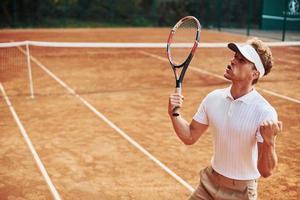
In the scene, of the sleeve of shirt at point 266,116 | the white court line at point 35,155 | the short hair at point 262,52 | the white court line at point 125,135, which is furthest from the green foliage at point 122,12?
the sleeve of shirt at point 266,116

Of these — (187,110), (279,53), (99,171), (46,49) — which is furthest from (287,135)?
(46,49)

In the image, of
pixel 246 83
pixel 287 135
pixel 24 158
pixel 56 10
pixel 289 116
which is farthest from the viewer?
pixel 56 10

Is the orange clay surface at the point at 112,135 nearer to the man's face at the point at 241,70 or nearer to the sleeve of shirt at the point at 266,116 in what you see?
the sleeve of shirt at the point at 266,116

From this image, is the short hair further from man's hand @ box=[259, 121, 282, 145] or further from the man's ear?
man's hand @ box=[259, 121, 282, 145]

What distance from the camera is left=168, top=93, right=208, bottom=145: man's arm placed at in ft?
10.6

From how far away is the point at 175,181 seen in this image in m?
5.91

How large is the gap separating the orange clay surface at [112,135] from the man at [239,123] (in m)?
2.32

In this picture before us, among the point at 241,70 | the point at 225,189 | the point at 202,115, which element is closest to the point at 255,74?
the point at 241,70

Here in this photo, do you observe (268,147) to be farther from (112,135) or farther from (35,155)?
(112,135)

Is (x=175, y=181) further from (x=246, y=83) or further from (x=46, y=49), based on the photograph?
(x=46, y=49)

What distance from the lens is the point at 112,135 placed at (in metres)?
7.86

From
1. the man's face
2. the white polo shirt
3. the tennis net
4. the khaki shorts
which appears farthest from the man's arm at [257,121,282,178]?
the tennis net

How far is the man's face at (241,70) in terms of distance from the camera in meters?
3.10

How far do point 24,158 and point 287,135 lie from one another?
15.7ft
